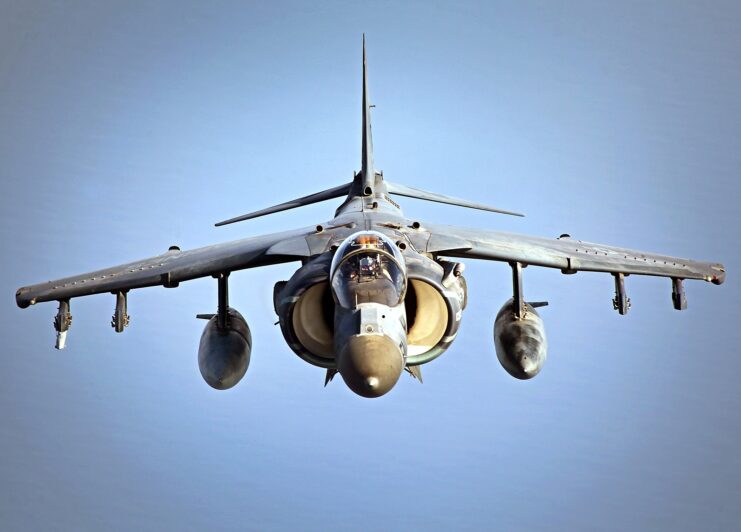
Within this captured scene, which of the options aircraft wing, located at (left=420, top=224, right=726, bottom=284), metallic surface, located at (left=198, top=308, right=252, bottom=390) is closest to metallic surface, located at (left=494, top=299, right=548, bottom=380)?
aircraft wing, located at (left=420, top=224, right=726, bottom=284)

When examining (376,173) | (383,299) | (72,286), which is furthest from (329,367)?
(376,173)

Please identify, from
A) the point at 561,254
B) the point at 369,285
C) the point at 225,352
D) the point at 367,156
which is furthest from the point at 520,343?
the point at 367,156

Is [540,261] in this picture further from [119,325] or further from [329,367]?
[119,325]

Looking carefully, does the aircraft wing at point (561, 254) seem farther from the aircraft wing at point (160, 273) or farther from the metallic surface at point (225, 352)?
the metallic surface at point (225, 352)

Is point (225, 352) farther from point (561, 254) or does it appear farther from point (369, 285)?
point (561, 254)

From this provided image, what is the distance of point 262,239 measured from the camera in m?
15.0

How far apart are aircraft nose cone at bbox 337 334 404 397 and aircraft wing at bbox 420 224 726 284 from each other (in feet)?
10.6

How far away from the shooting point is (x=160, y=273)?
1439 cm

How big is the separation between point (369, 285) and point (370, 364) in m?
1.31

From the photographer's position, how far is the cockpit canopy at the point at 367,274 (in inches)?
441

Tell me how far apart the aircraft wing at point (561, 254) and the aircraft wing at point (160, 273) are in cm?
225

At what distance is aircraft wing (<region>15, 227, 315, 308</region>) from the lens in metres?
14.2

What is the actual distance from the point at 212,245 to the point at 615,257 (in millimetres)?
6911

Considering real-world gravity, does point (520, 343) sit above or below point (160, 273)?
below
